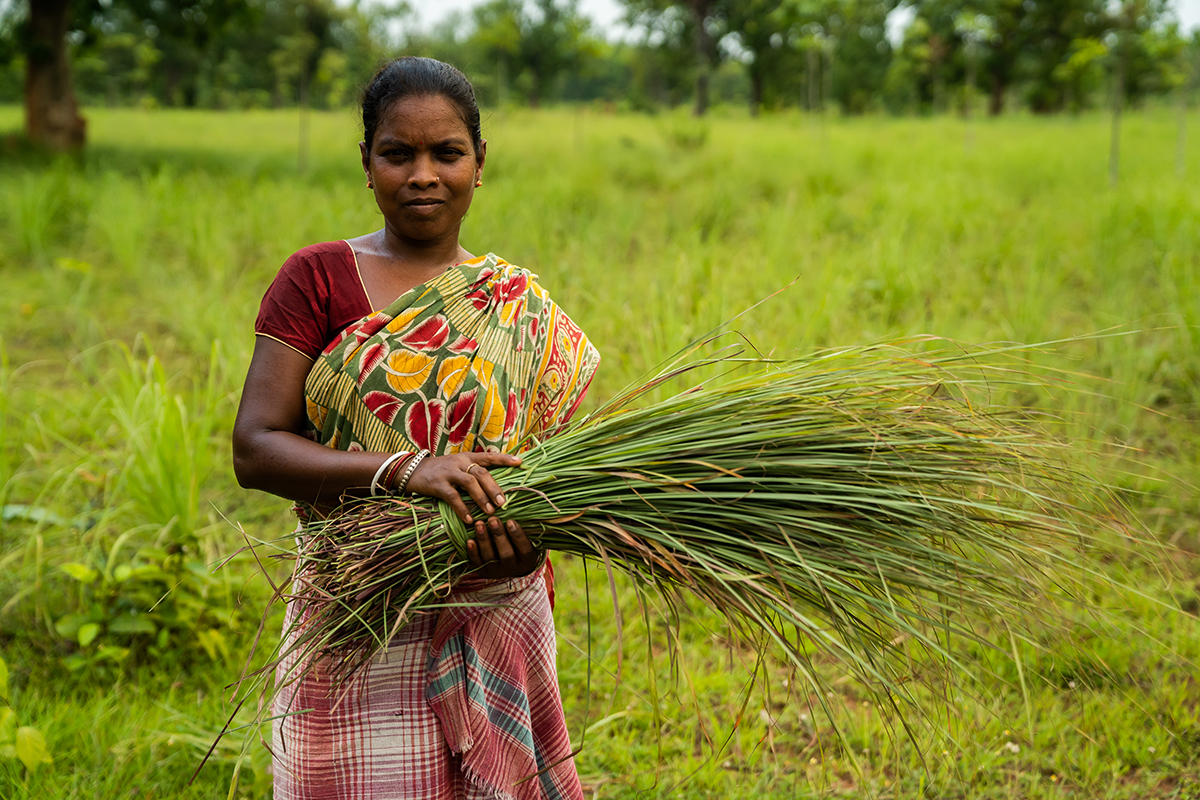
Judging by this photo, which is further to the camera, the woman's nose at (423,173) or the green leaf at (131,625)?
the green leaf at (131,625)

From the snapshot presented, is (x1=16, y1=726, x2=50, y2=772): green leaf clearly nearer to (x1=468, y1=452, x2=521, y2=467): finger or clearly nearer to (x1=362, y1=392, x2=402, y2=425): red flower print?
(x1=362, y1=392, x2=402, y2=425): red flower print

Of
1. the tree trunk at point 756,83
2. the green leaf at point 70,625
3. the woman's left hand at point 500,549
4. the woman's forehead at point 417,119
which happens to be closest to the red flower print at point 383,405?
the woman's left hand at point 500,549

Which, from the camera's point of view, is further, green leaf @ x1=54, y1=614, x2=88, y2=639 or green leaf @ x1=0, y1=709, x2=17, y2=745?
green leaf @ x1=54, y1=614, x2=88, y2=639

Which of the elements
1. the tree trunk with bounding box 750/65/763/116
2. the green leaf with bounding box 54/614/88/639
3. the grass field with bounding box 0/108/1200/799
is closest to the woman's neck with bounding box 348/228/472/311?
the grass field with bounding box 0/108/1200/799

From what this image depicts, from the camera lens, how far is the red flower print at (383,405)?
1.20 meters

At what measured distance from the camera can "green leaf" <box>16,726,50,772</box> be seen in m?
1.66

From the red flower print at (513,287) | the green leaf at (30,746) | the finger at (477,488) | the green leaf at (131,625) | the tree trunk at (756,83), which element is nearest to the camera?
the finger at (477,488)

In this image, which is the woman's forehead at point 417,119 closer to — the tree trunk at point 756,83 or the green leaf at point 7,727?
the green leaf at point 7,727

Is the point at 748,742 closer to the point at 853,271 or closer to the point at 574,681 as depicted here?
the point at 574,681

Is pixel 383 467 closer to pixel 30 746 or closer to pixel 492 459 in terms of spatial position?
pixel 492 459

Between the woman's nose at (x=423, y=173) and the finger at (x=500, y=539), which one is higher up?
the woman's nose at (x=423, y=173)

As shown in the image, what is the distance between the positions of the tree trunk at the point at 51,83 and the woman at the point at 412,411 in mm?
8647

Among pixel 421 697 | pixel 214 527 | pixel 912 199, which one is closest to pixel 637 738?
pixel 421 697

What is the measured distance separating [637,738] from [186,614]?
122cm
